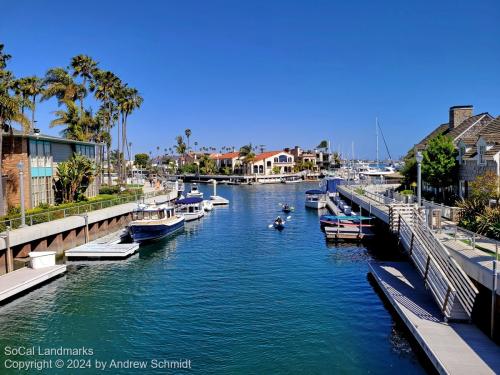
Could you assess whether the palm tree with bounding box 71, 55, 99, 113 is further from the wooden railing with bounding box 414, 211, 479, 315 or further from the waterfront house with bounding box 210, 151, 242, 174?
the waterfront house with bounding box 210, 151, 242, 174

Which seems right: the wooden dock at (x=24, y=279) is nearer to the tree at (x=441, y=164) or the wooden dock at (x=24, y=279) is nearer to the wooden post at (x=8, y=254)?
the wooden post at (x=8, y=254)

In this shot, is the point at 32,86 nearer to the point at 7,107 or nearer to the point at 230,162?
the point at 7,107

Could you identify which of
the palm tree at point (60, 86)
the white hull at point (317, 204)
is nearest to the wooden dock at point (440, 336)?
the white hull at point (317, 204)

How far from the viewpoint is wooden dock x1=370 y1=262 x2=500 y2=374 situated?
15719 mm

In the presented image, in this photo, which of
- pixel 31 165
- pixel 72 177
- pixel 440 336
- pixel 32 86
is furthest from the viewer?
pixel 32 86

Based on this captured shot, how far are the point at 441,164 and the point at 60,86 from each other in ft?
161

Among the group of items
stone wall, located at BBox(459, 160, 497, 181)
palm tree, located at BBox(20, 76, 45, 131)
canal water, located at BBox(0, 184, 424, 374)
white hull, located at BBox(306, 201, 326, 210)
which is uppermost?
palm tree, located at BBox(20, 76, 45, 131)

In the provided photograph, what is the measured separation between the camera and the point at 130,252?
3878 centimetres

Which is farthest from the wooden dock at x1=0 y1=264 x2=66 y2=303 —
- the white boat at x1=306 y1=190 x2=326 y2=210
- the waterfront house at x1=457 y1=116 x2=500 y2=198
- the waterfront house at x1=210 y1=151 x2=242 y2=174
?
the waterfront house at x1=210 y1=151 x2=242 y2=174

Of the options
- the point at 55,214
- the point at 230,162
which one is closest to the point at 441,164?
the point at 55,214

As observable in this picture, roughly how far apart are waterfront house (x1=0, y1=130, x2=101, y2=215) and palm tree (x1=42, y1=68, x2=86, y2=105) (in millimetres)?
15222

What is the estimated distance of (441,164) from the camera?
1672 inches

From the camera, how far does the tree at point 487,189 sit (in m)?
30.2

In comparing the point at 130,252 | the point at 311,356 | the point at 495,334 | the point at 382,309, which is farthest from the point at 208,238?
the point at 495,334
